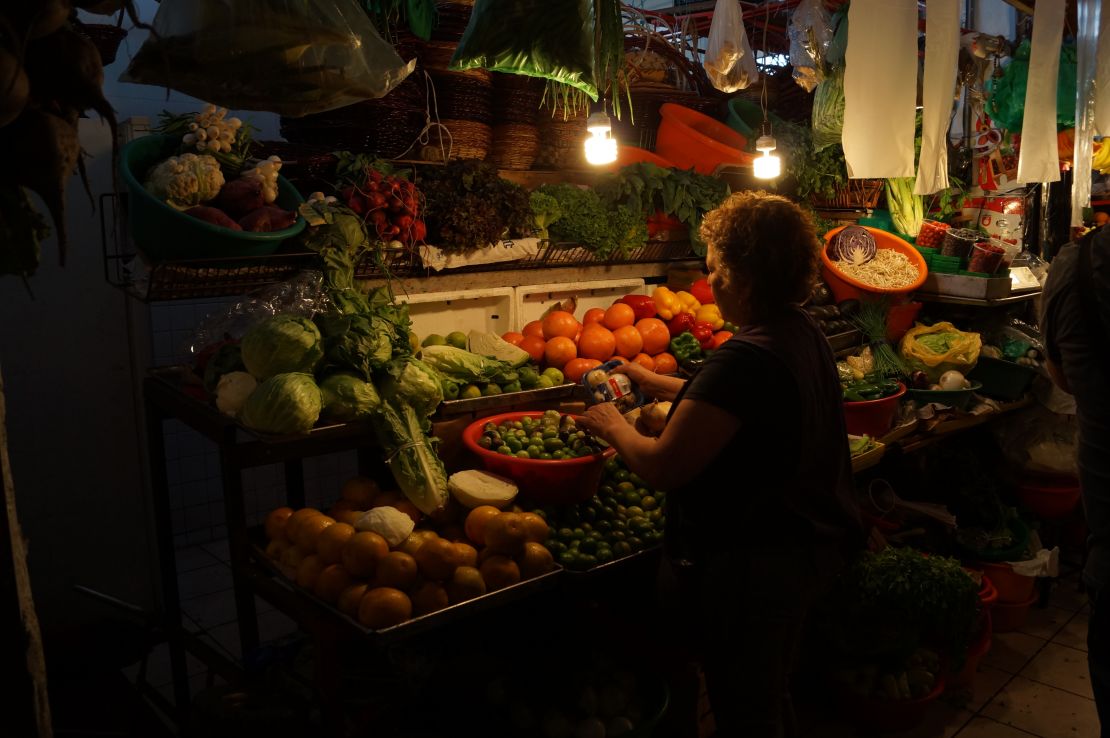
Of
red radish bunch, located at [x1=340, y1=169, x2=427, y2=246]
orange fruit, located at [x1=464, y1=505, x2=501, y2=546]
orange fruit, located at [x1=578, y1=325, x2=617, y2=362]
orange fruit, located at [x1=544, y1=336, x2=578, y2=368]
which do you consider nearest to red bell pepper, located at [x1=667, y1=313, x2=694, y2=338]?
orange fruit, located at [x1=578, y1=325, x2=617, y2=362]

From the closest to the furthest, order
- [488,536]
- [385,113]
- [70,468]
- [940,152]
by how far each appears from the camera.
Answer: [488,536] < [385,113] < [940,152] < [70,468]

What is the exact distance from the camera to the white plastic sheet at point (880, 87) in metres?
3.75

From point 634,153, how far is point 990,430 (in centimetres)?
305

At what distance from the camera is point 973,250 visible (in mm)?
5039

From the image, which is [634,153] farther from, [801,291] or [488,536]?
[488,536]

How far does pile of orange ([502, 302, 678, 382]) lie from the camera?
3752 millimetres

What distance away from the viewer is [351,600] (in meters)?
2.36

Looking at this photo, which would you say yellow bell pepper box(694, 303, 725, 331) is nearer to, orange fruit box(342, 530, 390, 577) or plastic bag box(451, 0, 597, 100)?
plastic bag box(451, 0, 597, 100)

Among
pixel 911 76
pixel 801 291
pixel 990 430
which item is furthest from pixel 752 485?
pixel 990 430

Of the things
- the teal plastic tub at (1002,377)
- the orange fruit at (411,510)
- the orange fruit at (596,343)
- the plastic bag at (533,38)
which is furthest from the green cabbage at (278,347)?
the teal plastic tub at (1002,377)

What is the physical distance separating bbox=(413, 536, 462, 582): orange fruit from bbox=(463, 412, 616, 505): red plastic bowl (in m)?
0.45

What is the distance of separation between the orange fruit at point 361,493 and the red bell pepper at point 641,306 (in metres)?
1.71

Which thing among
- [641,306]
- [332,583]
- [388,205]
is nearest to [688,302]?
[641,306]

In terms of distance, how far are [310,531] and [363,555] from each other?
29 cm
